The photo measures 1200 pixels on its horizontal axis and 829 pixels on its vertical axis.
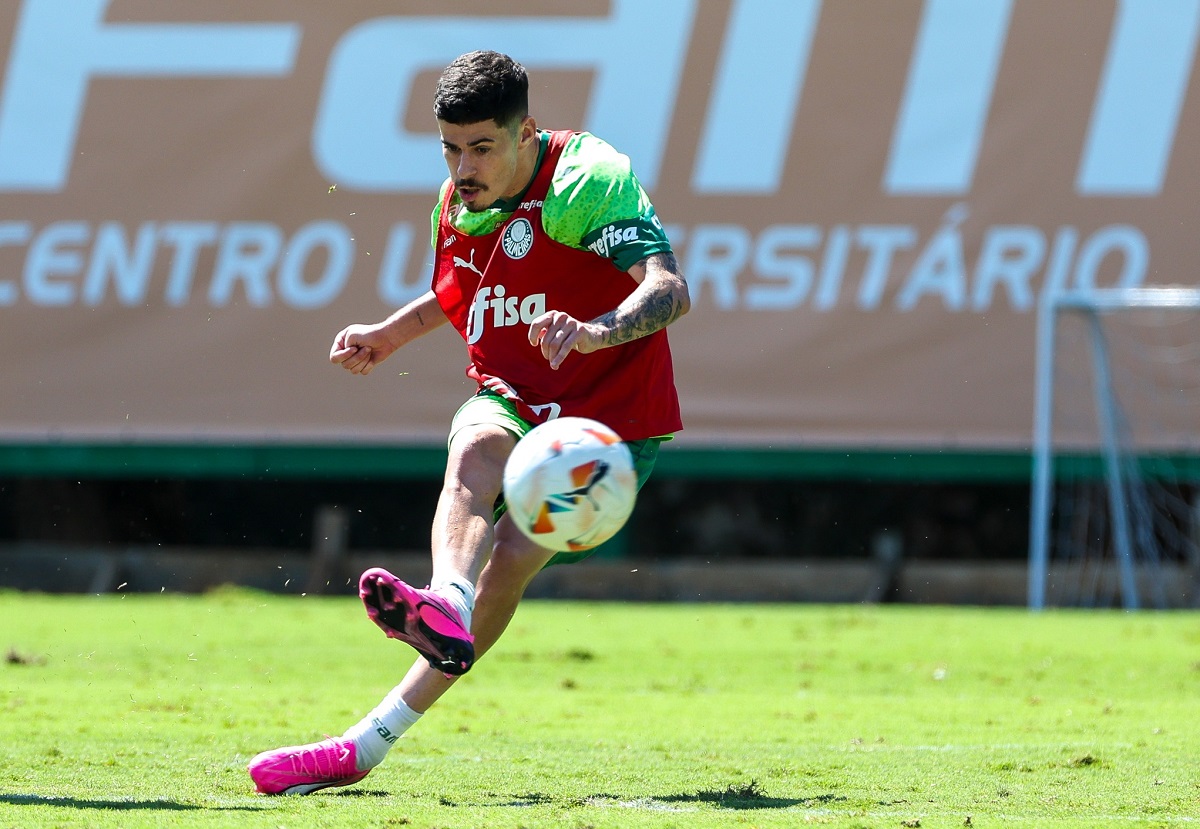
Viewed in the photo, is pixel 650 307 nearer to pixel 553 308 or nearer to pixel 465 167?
pixel 553 308

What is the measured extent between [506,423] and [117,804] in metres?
1.62

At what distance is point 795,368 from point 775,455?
31.7 inches

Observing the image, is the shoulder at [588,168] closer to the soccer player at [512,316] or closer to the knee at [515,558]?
the soccer player at [512,316]

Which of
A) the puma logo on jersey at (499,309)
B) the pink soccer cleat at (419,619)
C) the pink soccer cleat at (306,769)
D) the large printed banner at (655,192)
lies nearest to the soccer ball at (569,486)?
the pink soccer cleat at (419,619)

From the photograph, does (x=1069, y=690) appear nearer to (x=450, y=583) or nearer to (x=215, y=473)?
(x=450, y=583)

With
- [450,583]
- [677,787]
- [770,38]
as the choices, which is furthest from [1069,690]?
[770,38]

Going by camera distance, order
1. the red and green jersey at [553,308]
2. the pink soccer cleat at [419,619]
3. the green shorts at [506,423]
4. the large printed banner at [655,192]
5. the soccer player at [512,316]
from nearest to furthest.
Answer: the pink soccer cleat at [419,619] < the soccer player at [512,316] < the green shorts at [506,423] < the red and green jersey at [553,308] < the large printed banner at [655,192]

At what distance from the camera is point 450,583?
15.6ft

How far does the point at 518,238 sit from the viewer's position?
213 inches

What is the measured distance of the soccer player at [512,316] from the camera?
504 centimetres

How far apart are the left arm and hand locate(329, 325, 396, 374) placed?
1.01 metres

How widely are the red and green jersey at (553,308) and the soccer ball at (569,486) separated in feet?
1.76

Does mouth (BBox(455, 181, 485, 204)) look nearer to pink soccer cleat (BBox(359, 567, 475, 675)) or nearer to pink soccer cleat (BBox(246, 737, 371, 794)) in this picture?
pink soccer cleat (BBox(359, 567, 475, 675))

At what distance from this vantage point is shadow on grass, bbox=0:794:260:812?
4.64 metres
